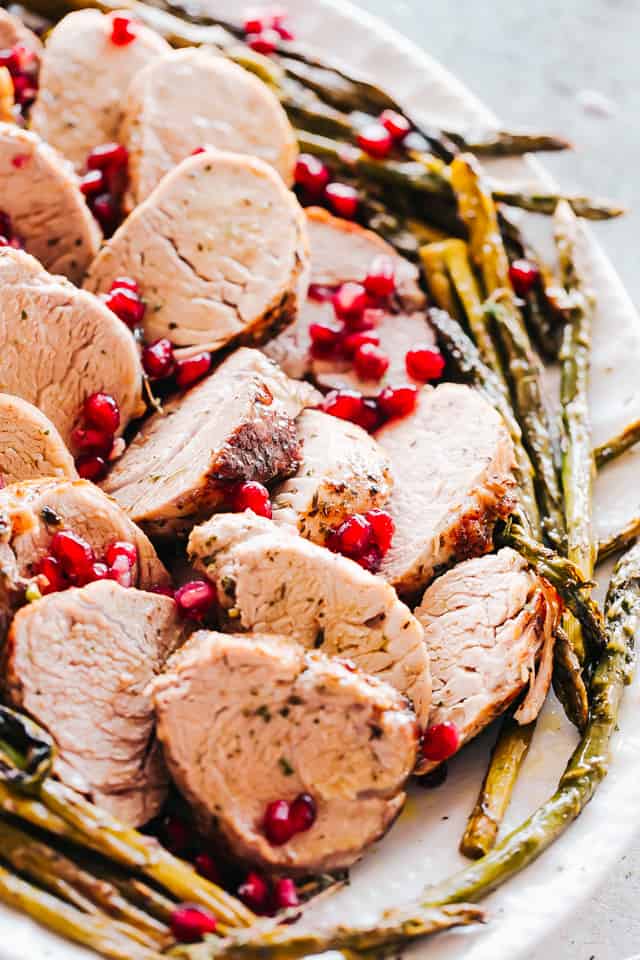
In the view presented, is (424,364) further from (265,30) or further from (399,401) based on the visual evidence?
(265,30)

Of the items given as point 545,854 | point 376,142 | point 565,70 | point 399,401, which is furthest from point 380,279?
point 565,70

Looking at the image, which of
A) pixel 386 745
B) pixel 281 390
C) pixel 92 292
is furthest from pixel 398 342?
pixel 386 745

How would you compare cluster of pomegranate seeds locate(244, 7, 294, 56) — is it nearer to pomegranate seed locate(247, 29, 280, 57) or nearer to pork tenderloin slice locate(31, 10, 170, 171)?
pomegranate seed locate(247, 29, 280, 57)

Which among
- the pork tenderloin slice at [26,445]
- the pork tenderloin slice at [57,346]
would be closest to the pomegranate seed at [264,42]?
the pork tenderloin slice at [57,346]

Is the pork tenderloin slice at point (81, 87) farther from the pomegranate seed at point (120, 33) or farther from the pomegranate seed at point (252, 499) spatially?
the pomegranate seed at point (252, 499)

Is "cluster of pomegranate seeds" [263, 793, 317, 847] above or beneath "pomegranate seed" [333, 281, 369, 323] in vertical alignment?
beneath

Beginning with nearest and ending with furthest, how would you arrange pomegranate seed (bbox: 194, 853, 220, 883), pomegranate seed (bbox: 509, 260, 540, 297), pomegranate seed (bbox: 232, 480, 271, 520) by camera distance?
pomegranate seed (bbox: 194, 853, 220, 883) → pomegranate seed (bbox: 232, 480, 271, 520) → pomegranate seed (bbox: 509, 260, 540, 297)

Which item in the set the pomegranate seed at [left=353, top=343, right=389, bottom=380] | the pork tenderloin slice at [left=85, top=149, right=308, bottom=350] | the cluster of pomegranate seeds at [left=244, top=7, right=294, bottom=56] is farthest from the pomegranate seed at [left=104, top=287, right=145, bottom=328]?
the cluster of pomegranate seeds at [left=244, top=7, right=294, bottom=56]
